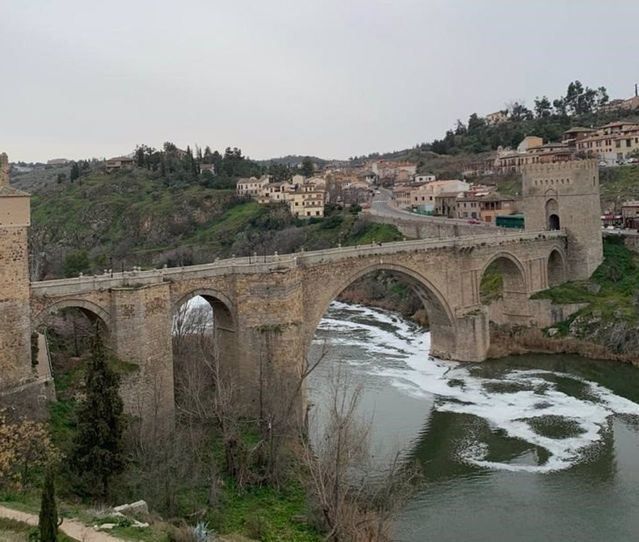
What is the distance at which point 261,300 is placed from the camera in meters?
19.7

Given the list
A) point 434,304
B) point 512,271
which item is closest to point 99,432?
point 434,304

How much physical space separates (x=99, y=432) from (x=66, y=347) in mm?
7309

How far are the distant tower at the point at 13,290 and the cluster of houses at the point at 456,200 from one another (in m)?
34.6

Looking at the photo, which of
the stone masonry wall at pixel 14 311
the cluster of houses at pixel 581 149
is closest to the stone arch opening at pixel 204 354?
the stone masonry wall at pixel 14 311

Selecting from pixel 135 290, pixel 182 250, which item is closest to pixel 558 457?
pixel 135 290

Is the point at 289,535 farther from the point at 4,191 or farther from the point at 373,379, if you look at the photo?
the point at 373,379

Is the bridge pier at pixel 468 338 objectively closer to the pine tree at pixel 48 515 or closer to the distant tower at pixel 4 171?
the distant tower at pixel 4 171

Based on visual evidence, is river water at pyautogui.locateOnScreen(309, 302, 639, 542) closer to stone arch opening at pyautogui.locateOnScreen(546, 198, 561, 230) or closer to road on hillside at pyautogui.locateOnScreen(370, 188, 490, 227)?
stone arch opening at pyautogui.locateOnScreen(546, 198, 561, 230)

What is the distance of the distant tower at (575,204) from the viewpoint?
32.1 meters

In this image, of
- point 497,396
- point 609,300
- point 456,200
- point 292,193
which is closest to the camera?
point 497,396

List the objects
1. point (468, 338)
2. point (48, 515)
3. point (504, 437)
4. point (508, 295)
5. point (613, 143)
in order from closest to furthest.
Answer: point (48, 515), point (504, 437), point (468, 338), point (508, 295), point (613, 143)

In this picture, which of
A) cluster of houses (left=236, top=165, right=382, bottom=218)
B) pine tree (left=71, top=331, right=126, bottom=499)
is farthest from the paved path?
cluster of houses (left=236, top=165, right=382, bottom=218)

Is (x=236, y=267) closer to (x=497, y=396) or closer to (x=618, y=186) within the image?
(x=497, y=396)

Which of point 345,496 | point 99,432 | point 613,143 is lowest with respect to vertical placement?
point 345,496
